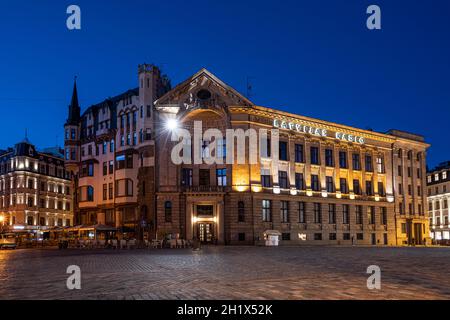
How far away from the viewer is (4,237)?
6606cm

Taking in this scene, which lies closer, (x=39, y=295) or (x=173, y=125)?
(x=39, y=295)

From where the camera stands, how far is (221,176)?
6069cm

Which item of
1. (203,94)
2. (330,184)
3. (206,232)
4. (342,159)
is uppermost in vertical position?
(203,94)

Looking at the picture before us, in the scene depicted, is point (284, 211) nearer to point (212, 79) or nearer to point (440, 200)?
point (212, 79)

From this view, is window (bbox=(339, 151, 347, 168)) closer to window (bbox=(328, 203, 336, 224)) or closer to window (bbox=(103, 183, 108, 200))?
window (bbox=(328, 203, 336, 224))

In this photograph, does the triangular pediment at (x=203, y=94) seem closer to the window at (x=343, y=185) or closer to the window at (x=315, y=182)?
the window at (x=315, y=182)

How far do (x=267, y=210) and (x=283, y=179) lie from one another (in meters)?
5.40

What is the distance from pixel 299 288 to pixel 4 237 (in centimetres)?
6199

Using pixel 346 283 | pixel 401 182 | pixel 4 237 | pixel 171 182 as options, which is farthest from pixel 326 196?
pixel 346 283

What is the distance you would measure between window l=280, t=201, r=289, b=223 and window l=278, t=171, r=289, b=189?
2152 mm

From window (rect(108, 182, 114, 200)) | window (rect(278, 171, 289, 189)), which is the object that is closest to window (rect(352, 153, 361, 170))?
window (rect(278, 171, 289, 189))

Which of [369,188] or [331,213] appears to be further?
[369,188]

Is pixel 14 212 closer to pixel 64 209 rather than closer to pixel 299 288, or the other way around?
pixel 64 209

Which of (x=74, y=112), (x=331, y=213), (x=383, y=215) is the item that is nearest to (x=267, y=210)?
(x=331, y=213)
